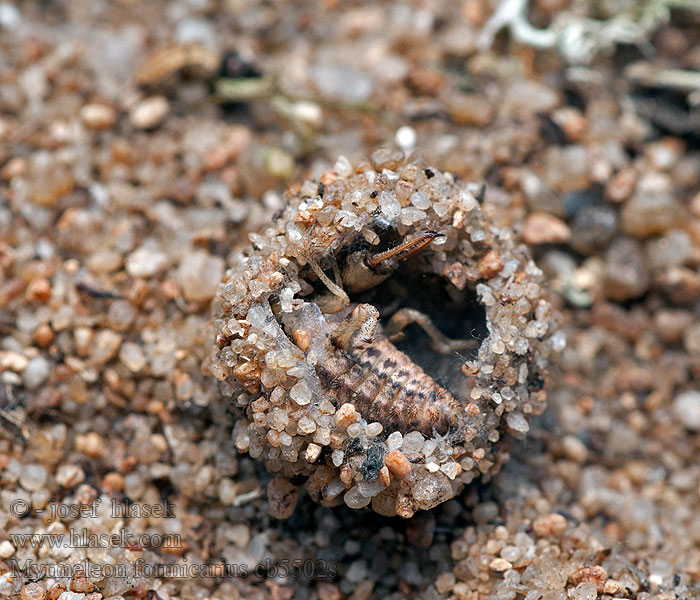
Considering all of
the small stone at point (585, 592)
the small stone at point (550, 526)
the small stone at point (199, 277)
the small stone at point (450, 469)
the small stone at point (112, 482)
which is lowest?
the small stone at point (550, 526)

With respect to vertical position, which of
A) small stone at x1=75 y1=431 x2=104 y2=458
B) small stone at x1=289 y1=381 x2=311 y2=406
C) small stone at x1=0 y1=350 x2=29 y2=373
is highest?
small stone at x1=289 y1=381 x2=311 y2=406

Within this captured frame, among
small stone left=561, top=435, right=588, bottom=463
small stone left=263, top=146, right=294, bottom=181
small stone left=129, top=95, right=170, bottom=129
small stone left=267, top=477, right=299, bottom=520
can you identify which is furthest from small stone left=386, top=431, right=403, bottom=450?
small stone left=129, top=95, right=170, bottom=129

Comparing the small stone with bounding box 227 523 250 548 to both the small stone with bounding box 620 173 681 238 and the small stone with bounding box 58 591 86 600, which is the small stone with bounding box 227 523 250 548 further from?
the small stone with bounding box 620 173 681 238

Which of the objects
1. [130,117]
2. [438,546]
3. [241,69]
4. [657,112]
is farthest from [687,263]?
[130,117]

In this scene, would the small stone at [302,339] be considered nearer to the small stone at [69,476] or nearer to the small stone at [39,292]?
the small stone at [69,476]

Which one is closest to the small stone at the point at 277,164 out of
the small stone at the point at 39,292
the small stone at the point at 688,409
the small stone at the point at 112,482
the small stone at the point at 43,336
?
the small stone at the point at 39,292

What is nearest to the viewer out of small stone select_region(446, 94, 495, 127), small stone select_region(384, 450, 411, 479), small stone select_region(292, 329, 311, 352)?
small stone select_region(384, 450, 411, 479)
